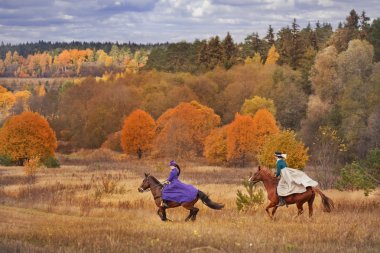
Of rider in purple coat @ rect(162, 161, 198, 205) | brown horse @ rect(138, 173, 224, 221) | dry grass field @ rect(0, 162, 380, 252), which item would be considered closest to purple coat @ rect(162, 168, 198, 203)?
rider in purple coat @ rect(162, 161, 198, 205)

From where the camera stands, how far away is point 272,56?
114938 mm

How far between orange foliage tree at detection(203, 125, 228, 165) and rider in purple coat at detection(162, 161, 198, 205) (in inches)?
2061

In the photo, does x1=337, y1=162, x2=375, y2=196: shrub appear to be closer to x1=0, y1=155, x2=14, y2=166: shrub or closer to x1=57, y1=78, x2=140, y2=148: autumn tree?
x1=0, y1=155, x2=14, y2=166: shrub

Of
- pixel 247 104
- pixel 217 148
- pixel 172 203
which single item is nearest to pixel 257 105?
pixel 247 104

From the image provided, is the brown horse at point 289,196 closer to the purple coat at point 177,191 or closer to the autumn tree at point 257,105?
the purple coat at point 177,191

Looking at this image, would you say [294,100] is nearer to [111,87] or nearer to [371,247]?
[111,87]

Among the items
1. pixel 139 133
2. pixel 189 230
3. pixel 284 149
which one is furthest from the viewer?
pixel 139 133

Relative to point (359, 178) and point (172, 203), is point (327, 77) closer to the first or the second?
point (359, 178)

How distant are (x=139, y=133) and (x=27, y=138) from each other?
22.8 m

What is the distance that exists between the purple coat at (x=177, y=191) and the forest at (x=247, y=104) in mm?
7542

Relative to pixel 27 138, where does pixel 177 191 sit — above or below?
above

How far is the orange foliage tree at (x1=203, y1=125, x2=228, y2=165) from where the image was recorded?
73.7 metres

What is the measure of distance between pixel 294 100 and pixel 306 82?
13.9 feet

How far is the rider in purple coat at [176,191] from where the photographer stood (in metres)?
20.9
